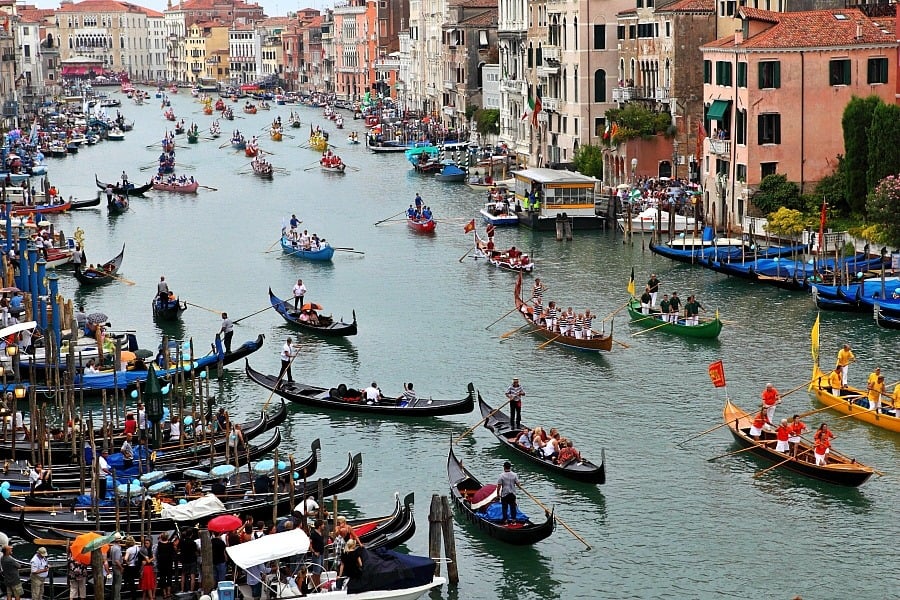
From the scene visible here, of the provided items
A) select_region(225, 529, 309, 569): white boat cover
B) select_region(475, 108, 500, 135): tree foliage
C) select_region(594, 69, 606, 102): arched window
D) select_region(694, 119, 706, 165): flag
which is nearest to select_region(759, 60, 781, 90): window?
select_region(694, 119, 706, 165): flag

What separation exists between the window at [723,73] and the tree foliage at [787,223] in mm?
4635

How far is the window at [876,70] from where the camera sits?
42156mm

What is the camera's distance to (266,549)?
18.0 metres

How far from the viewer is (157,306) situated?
35.3 meters

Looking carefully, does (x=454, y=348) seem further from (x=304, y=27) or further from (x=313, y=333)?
(x=304, y=27)

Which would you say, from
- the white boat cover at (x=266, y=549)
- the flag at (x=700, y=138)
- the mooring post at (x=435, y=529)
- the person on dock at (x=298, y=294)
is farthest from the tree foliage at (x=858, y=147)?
the white boat cover at (x=266, y=549)

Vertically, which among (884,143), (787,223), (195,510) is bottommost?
(195,510)

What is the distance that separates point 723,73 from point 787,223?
5497 mm

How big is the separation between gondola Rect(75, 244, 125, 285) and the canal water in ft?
1.22

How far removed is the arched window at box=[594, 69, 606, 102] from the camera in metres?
57.5

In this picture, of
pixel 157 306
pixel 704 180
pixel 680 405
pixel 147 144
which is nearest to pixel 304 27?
pixel 147 144

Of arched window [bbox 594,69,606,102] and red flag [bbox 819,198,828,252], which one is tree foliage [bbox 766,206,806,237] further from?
arched window [bbox 594,69,606,102]

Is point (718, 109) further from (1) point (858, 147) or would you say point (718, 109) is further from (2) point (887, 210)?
(2) point (887, 210)

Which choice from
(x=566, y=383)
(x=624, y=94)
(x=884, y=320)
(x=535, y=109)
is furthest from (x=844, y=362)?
(x=535, y=109)
